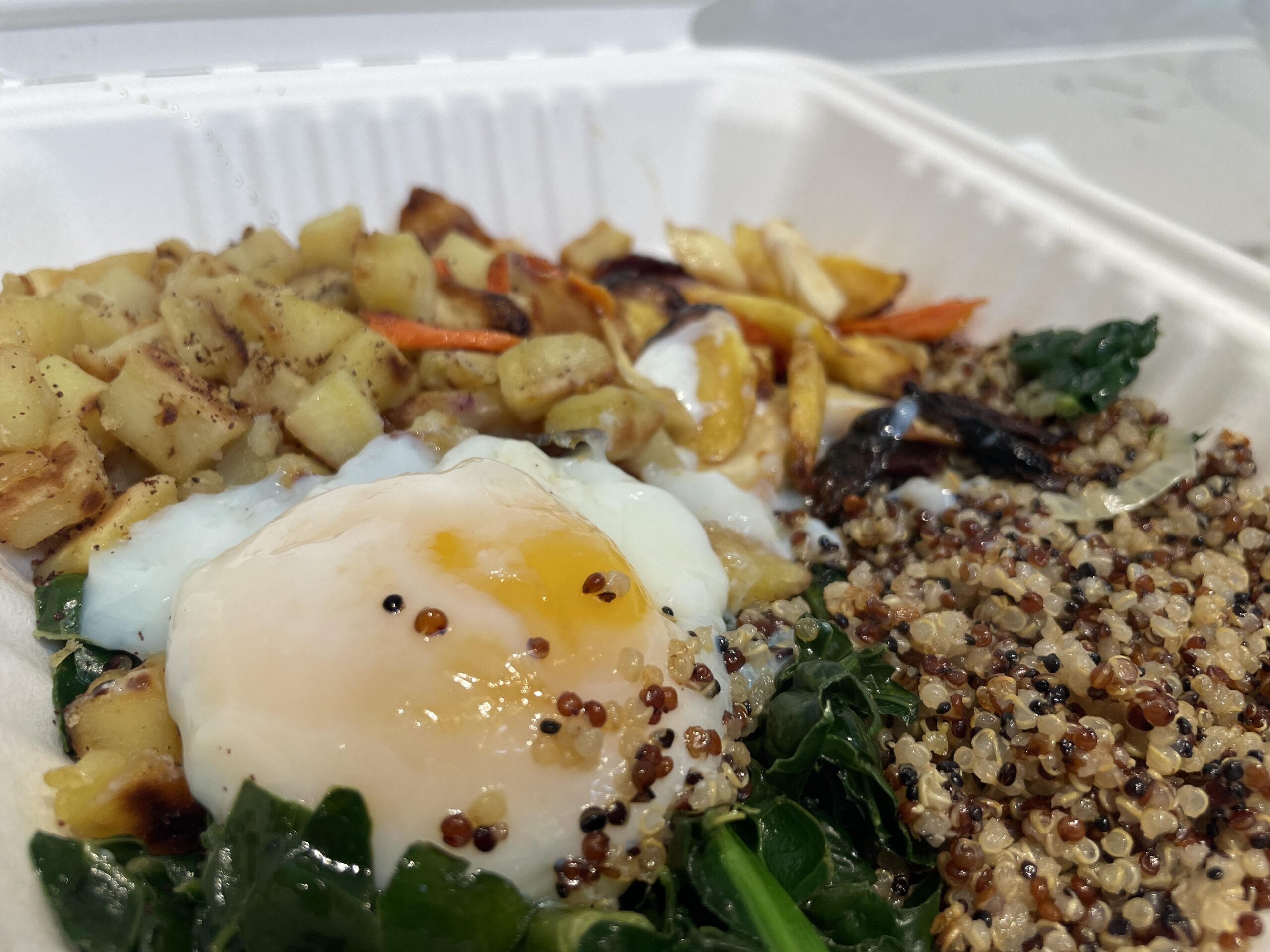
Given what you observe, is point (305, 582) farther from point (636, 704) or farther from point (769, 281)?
point (769, 281)

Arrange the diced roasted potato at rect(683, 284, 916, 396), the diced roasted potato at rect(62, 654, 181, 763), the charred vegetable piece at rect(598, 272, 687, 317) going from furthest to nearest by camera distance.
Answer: the charred vegetable piece at rect(598, 272, 687, 317) < the diced roasted potato at rect(683, 284, 916, 396) < the diced roasted potato at rect(62, 654, 181, 763)

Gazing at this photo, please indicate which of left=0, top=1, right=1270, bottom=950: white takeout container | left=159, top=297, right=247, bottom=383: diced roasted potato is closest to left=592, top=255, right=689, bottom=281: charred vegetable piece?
left=0, top=1, right=1270, bottom=950: white takeout container

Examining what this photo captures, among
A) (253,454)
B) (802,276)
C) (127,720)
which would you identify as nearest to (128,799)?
(127,720)

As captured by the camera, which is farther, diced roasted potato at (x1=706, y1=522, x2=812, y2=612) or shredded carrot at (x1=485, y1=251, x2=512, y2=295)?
Result: shredded carrot at (x1=485, y1=251, x2=512, y2=295)

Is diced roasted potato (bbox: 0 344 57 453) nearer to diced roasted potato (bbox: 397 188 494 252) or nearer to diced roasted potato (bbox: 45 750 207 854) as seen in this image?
diced roasted potato (bbox: 45 750 207 854)

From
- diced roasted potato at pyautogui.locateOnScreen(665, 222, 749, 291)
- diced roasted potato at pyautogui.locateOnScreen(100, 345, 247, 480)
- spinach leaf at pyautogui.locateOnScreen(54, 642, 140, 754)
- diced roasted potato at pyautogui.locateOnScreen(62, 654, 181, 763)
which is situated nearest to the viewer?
diced roasted potato at pyautogui.locateOnScreen(62, 654, 181, 763)

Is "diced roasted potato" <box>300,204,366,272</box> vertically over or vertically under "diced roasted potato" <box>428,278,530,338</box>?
over

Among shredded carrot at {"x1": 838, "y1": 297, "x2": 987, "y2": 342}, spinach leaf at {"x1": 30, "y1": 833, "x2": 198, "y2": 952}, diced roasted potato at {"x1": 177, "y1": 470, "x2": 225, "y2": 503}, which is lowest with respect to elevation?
spinach leaf at {"x1": 30, "y1": 833, "x2": 198, "y2": 952}

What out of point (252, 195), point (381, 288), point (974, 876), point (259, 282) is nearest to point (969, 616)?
point (974, 876)
